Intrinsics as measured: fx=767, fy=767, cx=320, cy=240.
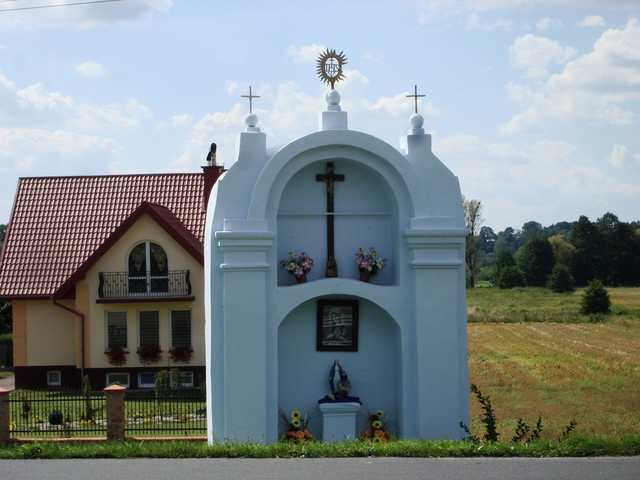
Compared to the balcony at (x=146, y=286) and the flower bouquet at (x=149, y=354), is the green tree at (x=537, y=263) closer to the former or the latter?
the balcony at (x=146, y=286)

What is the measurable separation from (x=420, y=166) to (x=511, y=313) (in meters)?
37.1

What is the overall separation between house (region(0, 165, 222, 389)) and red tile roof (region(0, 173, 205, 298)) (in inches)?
1.7

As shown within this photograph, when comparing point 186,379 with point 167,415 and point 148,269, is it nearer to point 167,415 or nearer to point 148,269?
point 148,269

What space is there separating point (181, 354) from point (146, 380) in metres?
1.48

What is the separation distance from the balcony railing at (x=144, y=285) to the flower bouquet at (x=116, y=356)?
1615 millimetres

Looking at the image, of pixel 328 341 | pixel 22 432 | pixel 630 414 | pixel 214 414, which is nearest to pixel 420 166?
pixel 328 341

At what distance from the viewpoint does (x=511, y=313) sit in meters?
46.8

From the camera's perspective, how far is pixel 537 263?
80.1 m

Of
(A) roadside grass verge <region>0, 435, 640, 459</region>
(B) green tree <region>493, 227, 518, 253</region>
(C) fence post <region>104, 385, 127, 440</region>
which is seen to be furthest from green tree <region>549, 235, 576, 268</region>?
(A) roadside grass verge <region>0, 435, 640, 459</region>

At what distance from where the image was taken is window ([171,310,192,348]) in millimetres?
23297

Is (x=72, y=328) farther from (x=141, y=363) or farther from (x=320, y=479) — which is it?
(x=320, y=479)

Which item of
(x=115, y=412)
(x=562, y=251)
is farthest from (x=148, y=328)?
(x=562, y=251)

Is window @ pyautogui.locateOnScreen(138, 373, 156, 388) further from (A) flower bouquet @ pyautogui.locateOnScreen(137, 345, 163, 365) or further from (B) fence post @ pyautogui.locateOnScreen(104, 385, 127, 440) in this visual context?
(B) fence post @ pyautogui.locateOnScreen(104, 385, 127, 440)

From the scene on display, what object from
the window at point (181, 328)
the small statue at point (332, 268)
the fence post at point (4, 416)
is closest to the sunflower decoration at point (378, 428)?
the small statue at point (332, 268)
